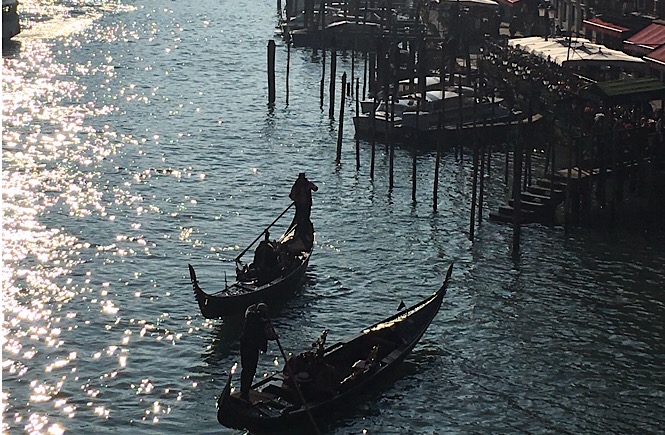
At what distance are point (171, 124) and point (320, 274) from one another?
1176 inches

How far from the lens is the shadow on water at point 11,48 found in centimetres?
9165

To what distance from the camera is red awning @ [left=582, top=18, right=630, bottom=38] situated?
2397 inches

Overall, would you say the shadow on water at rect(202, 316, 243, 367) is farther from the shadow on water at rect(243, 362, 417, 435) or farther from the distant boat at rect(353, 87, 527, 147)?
the distant boat at rect(353, 87, 527, 147)

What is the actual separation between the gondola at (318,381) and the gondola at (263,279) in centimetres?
419

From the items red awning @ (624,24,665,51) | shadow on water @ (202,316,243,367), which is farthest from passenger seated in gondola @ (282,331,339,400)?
red awning @ (624,24,665,51)

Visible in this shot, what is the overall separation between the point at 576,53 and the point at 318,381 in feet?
92.9

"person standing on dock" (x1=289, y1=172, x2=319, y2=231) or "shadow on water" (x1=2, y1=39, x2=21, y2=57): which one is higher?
"person standing on dock" (x1=289, y1=172, x2=319, y2=231)

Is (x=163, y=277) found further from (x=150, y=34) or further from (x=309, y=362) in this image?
(x=150, y=34)

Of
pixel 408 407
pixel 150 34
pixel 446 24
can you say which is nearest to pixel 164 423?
pixel 408 407

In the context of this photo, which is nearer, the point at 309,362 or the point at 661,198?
the point at 309,362

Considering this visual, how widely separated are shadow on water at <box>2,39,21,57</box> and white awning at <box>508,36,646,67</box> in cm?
4474

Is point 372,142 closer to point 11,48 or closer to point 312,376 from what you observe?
point 312,376

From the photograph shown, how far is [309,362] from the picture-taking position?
2945 cm

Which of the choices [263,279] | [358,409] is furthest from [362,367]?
[263,279]
